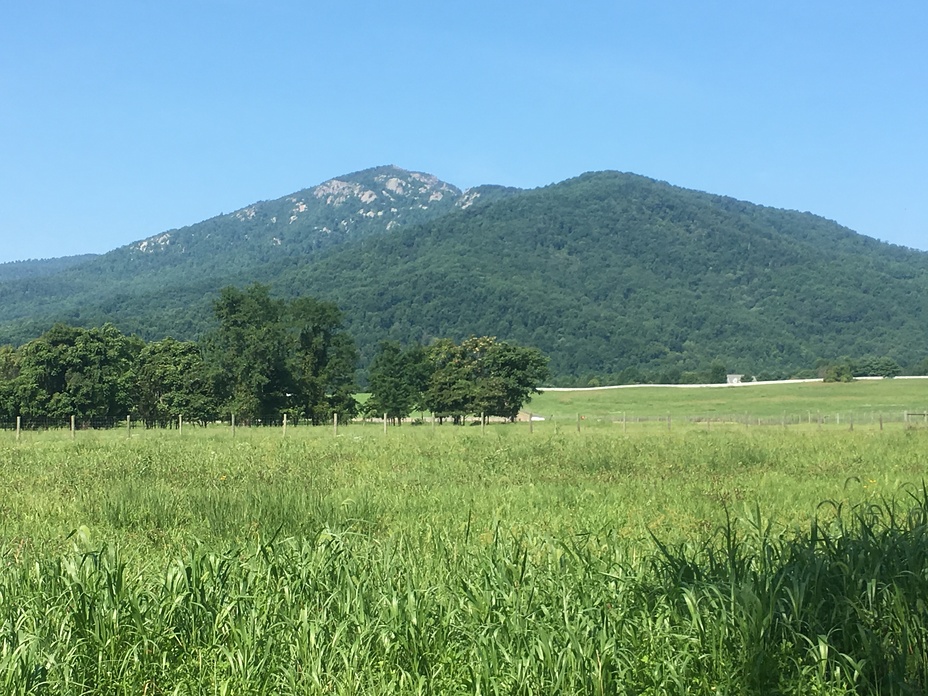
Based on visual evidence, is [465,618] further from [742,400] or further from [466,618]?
[742,400]

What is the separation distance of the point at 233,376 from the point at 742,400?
2223 inches

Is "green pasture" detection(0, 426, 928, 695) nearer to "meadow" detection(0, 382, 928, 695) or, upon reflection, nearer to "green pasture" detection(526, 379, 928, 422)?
"meadow" detection(0, 382, 928, 695)

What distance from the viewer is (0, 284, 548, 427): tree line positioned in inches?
2457

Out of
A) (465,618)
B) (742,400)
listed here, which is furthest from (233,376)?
(465,618)

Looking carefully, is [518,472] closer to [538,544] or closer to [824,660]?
[538,544]

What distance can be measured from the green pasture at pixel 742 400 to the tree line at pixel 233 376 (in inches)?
477

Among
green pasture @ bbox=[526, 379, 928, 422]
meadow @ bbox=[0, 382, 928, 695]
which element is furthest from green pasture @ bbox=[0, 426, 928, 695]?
green pasture @ bbox=[526, 379, 928, 422]

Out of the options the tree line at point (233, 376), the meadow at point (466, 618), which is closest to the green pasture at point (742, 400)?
the tree line at point (233, 376)

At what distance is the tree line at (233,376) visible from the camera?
62.4 meters

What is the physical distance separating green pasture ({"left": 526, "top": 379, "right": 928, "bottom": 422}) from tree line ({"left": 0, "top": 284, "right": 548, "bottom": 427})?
39.8 ft

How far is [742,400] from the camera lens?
317 ft

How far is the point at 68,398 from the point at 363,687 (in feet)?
209

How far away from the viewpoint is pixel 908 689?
3.98 m

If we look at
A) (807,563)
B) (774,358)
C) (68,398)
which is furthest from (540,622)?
(774,358)
